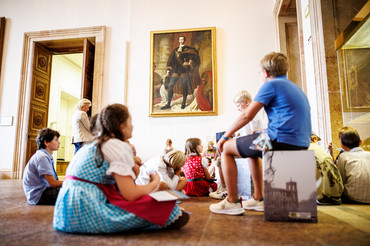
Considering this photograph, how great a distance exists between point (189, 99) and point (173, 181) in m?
4.01

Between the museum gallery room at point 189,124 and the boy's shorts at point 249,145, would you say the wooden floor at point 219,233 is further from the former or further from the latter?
the boy's shorts at point 249,145

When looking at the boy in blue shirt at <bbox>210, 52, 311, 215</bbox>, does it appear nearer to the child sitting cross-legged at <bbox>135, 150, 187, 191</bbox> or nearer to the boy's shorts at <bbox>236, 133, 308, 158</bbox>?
the boy's shorts at <bbox>236, 133, 308, 158</bbox>

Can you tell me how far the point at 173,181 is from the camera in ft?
10.5

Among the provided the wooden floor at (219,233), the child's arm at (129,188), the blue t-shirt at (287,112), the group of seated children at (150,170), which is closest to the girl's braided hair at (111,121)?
the group of seated children at (150,170)

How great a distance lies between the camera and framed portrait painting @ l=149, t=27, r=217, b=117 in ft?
22.9

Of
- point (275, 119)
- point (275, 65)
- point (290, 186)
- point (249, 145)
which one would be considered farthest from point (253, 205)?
point (275, 65)

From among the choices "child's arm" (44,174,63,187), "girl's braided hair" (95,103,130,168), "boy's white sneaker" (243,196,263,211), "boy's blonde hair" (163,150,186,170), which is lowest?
"boy's white sneaker" (243,196,263,211)

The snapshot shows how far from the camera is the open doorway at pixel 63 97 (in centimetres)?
1052

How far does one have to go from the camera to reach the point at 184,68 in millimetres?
7172

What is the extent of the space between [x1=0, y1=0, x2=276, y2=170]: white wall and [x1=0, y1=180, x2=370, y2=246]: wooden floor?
4843 mm

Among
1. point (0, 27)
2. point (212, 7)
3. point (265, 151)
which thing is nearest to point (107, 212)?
point (265, 151)

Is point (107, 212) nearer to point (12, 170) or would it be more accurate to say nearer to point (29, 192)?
point (29, 192)

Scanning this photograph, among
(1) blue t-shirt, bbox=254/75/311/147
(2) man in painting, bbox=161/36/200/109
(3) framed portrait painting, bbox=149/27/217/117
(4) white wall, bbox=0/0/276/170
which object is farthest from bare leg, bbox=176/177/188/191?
(2) man in painting, bbox=161/36/200/109

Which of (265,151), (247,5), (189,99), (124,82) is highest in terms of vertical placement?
(247,5)
